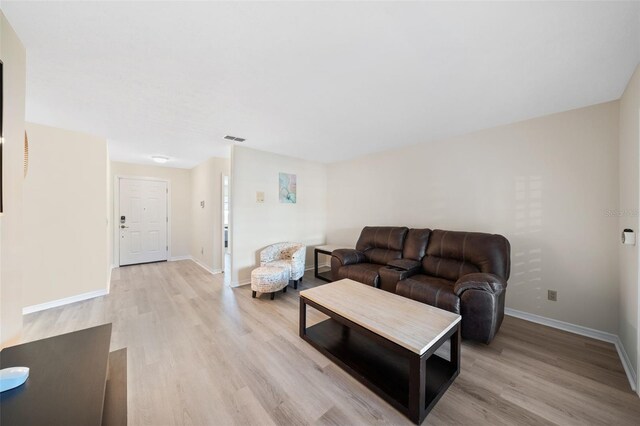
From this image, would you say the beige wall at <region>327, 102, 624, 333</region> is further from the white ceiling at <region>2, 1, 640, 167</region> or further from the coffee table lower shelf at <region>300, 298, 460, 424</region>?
the coffee table lower shelf at <region>300, 298, 460, 424</region>

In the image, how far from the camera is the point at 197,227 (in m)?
5.39

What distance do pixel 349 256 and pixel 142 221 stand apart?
16.0 feet

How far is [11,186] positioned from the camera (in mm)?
1372

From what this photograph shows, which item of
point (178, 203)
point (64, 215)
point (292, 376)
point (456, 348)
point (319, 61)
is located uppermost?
point (319, 61)

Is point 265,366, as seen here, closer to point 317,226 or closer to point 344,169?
point 317,226

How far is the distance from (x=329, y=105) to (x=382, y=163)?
7.07ft

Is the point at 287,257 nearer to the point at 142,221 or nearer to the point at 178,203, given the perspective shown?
the point at 178,203

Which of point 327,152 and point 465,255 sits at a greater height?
point 327,152

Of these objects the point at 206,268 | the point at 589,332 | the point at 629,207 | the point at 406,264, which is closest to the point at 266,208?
the point at 206,268

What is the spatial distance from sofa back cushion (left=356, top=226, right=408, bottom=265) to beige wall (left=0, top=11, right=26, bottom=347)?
3.49m

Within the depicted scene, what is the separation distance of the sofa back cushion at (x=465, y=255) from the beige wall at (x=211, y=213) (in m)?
3.86

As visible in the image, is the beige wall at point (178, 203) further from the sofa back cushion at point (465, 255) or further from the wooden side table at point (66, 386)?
the sofa back cushion at point (465, 255)

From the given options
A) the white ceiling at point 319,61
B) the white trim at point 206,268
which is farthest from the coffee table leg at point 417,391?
the white trim at point 206,268

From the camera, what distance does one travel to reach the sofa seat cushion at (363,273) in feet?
9.67
